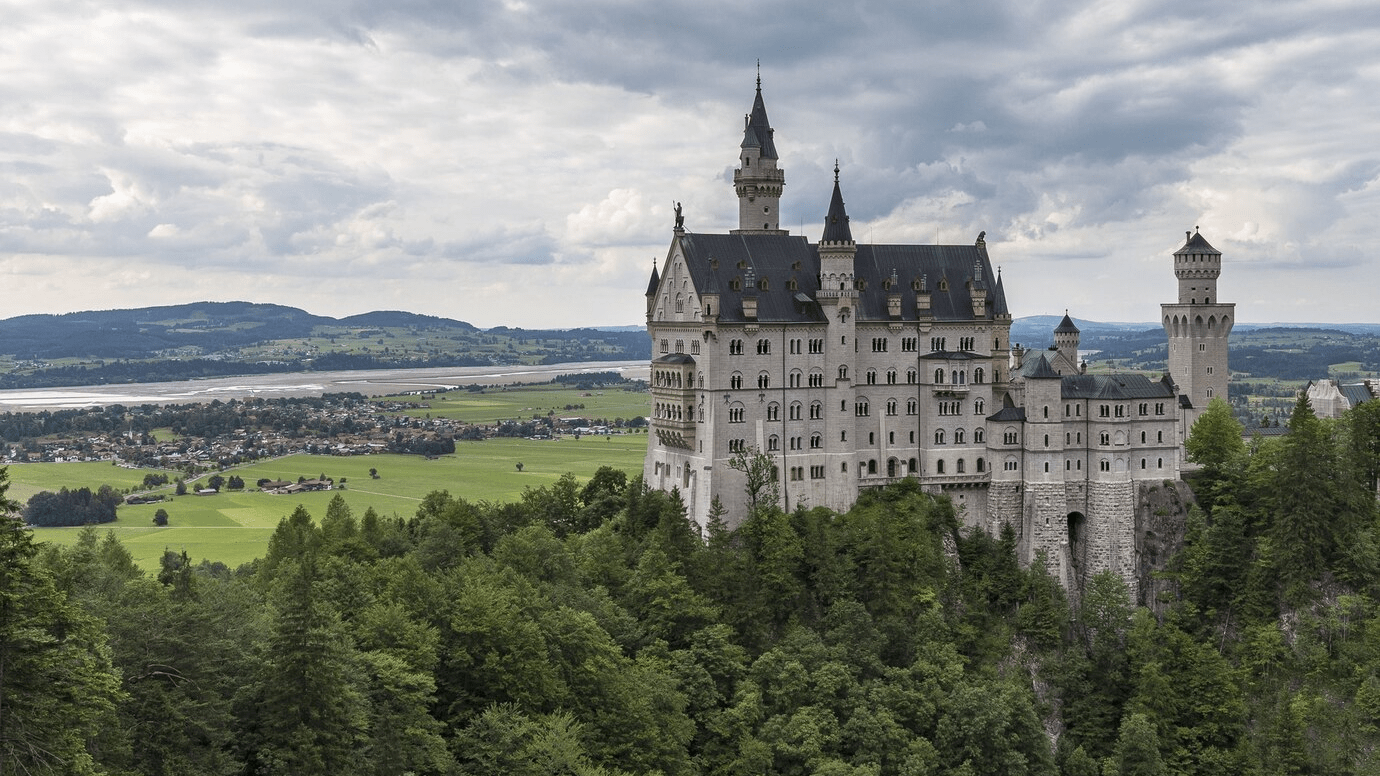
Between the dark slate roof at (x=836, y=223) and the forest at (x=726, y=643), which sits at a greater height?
the dark slate roof at (x=836, y=223)

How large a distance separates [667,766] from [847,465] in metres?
35.3

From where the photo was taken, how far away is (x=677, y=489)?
10362cm

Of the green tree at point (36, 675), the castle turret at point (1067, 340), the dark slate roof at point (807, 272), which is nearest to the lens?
the green tree at point (36, 675)

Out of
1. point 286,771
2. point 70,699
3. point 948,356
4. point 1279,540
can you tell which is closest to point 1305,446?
point 1279,540

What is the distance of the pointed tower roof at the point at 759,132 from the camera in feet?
364

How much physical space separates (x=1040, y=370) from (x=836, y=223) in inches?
795

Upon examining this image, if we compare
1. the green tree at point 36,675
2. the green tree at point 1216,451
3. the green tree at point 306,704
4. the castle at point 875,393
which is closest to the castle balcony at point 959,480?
the castle at point 875,393

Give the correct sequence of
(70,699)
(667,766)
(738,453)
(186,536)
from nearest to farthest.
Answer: (70,699) → (667,766) → (738,453) → (186,536)

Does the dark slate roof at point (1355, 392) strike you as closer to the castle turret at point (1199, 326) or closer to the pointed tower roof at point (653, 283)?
the castle turret at point (1199, 326)

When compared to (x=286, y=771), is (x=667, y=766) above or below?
below

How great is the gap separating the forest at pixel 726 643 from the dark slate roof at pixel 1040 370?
12859 millimetres

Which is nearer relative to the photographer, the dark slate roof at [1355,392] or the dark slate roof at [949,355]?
the dark slate roof at [949,355]

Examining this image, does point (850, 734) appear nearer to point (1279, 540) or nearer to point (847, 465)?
point (847, 465)

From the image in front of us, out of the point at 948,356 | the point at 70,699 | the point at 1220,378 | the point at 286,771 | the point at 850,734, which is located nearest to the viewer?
the point at 70,699
